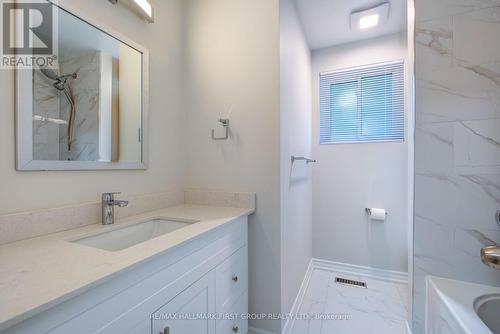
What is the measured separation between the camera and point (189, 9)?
171 centimetres

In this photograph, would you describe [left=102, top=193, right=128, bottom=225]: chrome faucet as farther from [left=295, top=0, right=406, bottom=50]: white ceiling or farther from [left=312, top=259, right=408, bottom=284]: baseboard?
[left=312, top=259, right=408, bottom=284]: baseboard

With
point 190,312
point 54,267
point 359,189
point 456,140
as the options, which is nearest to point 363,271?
point 359,189

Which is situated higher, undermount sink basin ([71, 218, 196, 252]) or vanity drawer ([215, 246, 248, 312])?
undermount sink basin ([71, 218, 196, 252])

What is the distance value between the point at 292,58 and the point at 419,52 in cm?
83

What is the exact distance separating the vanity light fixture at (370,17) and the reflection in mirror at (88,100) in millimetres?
1850

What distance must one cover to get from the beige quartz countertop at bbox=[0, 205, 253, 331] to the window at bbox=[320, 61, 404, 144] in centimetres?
200

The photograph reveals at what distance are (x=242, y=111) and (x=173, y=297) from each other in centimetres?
114

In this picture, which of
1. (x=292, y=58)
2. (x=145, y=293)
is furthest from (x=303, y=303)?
(x=292, y=58)

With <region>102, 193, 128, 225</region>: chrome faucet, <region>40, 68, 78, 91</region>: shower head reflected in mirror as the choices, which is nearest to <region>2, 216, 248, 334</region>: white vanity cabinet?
<region>102, 193, 128, 225</region>: chrome faucet

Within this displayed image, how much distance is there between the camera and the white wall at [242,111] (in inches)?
56.5

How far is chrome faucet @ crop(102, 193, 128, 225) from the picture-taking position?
1.09 metres

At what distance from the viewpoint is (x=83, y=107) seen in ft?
3.55

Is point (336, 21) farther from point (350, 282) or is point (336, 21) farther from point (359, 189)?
point (350, 282)

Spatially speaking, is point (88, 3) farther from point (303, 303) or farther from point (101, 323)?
point (303, 303)
